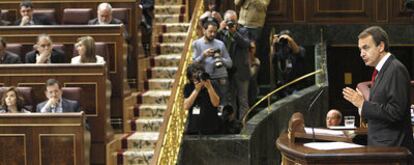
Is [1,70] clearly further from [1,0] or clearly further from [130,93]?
[1,0]

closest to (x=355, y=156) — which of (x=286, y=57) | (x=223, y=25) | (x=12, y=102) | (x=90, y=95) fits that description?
(x=12, y=102)

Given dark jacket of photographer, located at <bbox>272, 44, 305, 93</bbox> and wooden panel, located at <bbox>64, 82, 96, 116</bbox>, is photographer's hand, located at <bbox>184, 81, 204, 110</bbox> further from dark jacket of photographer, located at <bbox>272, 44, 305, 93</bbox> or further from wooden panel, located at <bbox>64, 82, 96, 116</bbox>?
dark jacket of photographer, located at <bbox>272, 44, 305, 93</bbox>

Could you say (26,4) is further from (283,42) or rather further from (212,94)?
(283,42)

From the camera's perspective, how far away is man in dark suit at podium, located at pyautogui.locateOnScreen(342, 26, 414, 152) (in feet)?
9.63

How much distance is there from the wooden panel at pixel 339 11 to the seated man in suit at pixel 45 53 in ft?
14.0

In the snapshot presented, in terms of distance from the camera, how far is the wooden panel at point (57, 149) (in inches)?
204

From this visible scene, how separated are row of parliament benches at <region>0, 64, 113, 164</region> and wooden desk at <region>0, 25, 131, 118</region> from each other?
56 cm

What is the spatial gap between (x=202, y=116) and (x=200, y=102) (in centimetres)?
12

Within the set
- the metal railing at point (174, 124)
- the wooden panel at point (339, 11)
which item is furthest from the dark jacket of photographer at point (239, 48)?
the wooden panel at point (339, 11)

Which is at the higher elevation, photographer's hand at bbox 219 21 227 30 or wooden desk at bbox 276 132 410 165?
photographer's hand at bbox 219 21 227 30

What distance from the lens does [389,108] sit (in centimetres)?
293

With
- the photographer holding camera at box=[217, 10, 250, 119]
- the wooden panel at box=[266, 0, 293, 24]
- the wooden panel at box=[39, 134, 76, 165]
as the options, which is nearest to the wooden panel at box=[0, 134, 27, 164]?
the wooden panel at box=[39, 134, 76, 165]

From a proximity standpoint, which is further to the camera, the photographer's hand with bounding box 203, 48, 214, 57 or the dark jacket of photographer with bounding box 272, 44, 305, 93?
the dark jacket of photographer with bounding box 272, 44, 305, 93

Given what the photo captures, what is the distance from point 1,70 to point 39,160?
99 centimetres
